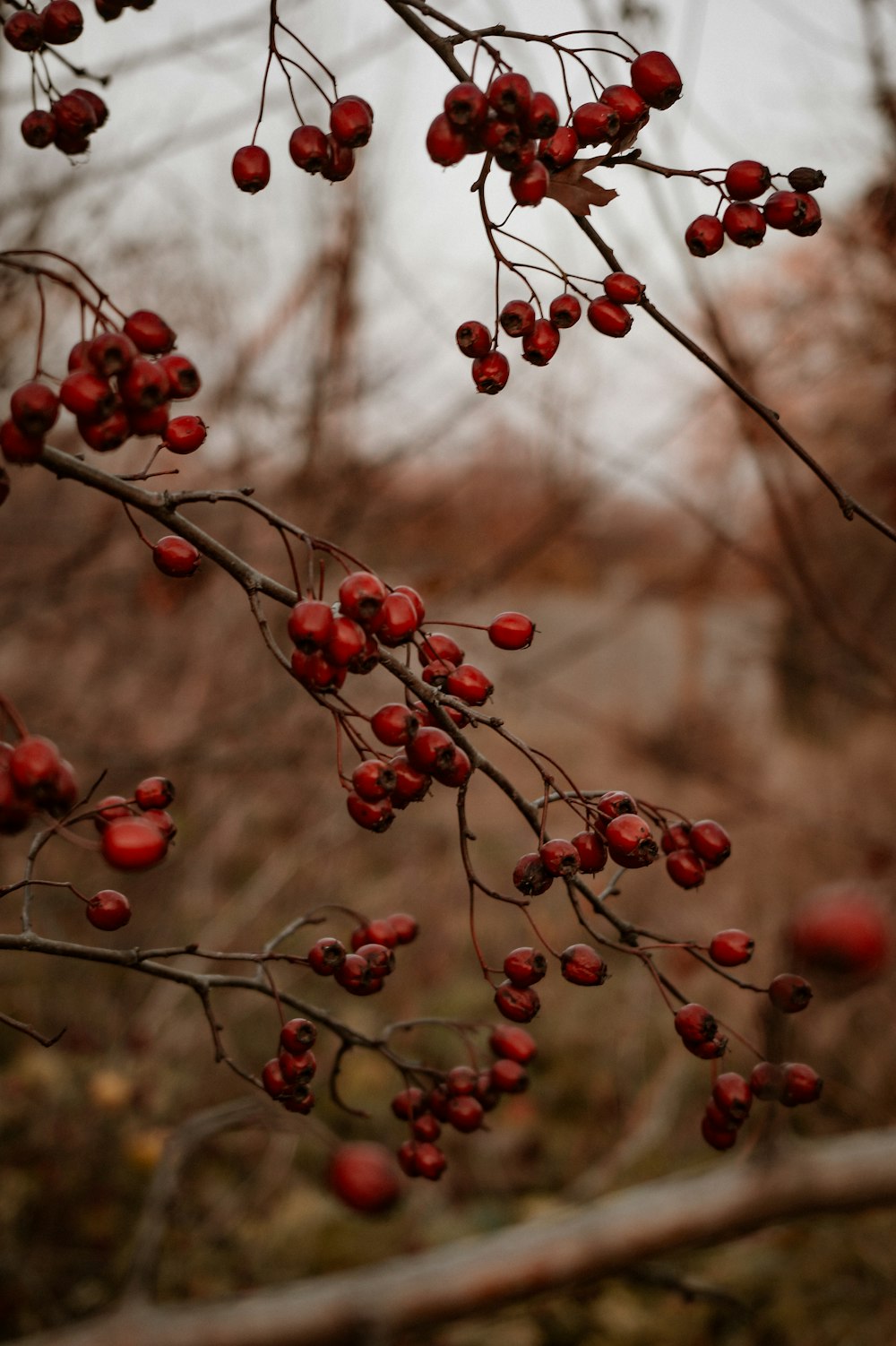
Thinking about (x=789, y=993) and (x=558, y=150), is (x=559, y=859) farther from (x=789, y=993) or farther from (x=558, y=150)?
(x=558, y=150)

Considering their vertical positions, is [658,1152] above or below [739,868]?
below

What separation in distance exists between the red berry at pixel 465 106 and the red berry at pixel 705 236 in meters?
0.30

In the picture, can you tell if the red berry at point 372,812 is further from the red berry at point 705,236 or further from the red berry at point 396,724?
the red berry at point 705,236

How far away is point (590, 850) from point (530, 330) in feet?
1.74

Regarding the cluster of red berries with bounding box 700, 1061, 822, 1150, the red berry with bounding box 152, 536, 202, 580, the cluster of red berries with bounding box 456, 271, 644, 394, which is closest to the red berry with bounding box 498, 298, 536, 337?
the cluster of red berries with bounding box 456, 271, 644, 394

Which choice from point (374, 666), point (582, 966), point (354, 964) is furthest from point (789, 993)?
point (374, 666)

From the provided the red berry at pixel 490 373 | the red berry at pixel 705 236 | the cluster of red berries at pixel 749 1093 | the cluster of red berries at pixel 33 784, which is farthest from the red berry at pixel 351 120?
the cluster of red berries at pixel 749 1093

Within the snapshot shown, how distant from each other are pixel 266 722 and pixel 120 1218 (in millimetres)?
2019

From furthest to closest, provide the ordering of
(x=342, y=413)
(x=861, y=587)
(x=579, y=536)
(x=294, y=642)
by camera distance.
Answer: (x=579, y=536)
(x=861, y=587)
(x=342, y=413)
(x=294, y=642)

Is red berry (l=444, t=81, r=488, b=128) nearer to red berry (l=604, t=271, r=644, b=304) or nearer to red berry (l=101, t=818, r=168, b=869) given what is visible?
red berry (l=604, t=271, r=644, b=304)

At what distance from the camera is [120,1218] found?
11.8ft

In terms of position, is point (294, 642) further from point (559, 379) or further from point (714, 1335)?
point (714, 1335)

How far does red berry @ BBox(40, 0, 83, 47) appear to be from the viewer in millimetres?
938

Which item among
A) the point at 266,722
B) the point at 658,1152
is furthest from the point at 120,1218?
the point at 658,1152
